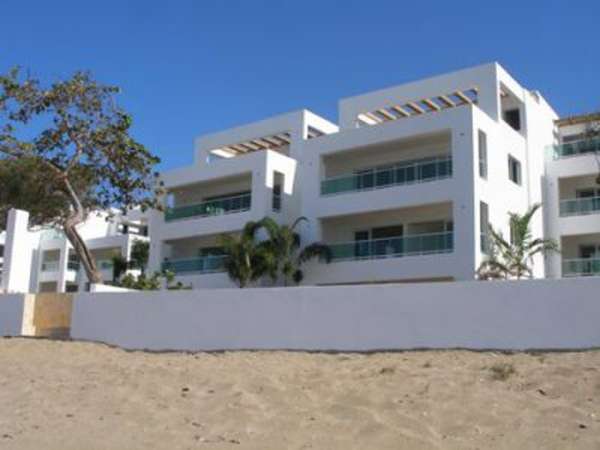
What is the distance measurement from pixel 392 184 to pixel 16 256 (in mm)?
12630

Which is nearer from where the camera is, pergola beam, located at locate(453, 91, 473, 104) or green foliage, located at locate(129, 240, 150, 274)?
pergola beam, located at locate(453, 91, 473, 104)

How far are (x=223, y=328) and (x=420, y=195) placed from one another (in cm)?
1142

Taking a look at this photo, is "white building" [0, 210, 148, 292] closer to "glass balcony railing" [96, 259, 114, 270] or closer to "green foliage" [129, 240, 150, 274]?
"glass balcony railing" [96, 259, 114, 270]

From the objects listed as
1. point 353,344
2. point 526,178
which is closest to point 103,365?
point 353,344

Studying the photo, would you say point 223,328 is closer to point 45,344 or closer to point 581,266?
point 45,344

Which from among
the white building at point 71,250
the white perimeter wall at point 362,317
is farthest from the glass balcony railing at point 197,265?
the white perimeter wall at point 362,317

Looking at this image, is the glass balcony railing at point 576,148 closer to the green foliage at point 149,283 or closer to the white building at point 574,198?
the white building at point 574,198

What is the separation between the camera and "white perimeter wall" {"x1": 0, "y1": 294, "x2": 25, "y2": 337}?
67.6 feet

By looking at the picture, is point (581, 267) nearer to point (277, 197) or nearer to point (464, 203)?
point (464, 203)

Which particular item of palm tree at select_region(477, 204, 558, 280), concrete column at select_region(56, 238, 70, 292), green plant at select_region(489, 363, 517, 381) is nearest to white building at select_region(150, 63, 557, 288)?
palm tree at select_region(477, 204, 558, 280)

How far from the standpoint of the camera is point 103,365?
639 inches

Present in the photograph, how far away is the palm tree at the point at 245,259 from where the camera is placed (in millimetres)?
27516

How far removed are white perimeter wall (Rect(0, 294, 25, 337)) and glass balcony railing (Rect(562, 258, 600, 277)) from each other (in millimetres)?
17610

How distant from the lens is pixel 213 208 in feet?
104
